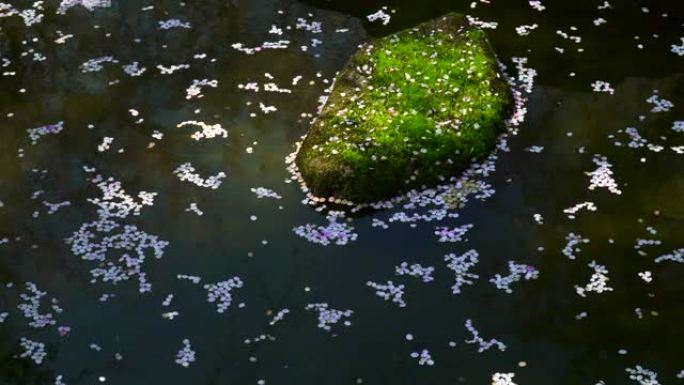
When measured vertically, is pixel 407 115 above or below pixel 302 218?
above

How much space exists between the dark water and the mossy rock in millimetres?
355

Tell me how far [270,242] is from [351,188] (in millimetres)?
1013

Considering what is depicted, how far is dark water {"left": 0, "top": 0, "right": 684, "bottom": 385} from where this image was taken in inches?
295

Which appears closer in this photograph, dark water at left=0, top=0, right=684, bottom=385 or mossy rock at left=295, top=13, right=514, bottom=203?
dark water at left=0, top=0, right=684, bottom=385

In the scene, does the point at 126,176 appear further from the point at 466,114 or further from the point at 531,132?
the point at 531,132

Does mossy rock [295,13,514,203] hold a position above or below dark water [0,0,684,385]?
above

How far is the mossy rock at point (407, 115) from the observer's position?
29.8 feet

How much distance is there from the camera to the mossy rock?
29.8 feet

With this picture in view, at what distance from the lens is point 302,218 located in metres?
8.86

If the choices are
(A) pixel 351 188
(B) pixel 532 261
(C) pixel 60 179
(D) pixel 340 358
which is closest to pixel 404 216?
(A) pixel 351 188

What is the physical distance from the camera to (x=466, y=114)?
973cm

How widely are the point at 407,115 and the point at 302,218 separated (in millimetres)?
1746

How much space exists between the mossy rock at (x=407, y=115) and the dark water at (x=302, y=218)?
355 millimetres

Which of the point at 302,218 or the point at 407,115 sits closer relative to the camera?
the point at 302,218
